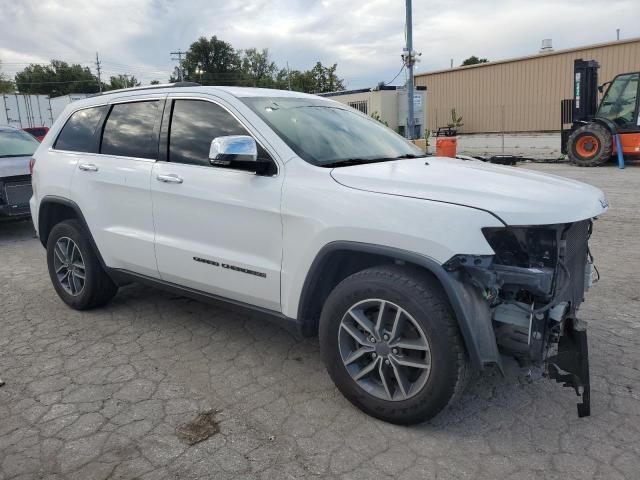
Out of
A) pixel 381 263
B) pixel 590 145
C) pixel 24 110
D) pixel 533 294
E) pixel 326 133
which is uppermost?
pixel 24 110

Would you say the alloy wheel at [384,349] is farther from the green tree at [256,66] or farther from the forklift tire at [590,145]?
the green tree at [256,66]

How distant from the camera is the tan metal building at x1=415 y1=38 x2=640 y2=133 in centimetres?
2389

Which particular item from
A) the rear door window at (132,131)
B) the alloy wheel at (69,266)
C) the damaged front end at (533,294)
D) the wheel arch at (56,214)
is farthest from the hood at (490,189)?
the alloy wheel at (69,266)

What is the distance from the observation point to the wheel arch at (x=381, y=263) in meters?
2.61

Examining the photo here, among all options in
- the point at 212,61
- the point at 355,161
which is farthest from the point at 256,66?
the point at 355,161

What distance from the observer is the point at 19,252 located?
742 cm

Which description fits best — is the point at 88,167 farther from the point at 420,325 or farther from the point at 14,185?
the point at 14,185

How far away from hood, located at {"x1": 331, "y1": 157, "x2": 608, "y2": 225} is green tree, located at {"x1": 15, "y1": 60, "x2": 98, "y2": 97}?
8618cm

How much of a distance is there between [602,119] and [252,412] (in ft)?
52.0

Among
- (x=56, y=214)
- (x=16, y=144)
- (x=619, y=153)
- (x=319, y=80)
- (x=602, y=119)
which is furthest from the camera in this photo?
(x=319, y=80)

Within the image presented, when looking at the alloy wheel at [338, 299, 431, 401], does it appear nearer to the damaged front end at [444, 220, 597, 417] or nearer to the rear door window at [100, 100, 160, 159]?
the damaged front end at [444, 220, 597, 417]

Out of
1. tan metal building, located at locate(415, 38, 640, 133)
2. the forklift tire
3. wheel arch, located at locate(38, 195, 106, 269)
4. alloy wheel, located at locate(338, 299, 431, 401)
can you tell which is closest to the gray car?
wheel arch, located at locate(38, 195, 106, 269)

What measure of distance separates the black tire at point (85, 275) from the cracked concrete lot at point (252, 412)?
16 centimetres

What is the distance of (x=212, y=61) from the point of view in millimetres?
71750
